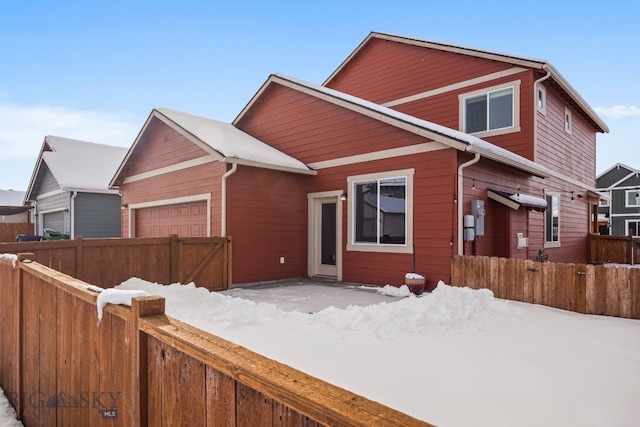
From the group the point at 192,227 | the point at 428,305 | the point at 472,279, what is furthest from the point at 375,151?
the point at 192,227

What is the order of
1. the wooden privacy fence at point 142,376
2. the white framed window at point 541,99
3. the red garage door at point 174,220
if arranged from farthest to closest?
the white framed window at point 541,99
the red garage door at point 174,220
the wooden privacy fence at point 142,376

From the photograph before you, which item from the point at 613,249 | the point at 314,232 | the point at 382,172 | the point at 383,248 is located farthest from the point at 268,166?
the point at 613,249

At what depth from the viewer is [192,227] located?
34.8 ft

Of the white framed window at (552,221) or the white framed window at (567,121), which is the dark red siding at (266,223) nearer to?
the white framed window at (552,221)

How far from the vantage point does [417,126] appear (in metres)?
8.48

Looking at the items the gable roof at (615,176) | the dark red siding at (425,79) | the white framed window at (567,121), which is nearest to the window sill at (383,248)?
the dark red siding at (425,79)

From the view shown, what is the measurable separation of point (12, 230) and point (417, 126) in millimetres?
20537

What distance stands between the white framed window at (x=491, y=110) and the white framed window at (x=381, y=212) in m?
4.67

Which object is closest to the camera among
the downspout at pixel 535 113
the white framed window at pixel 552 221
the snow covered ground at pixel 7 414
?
the snow covered ground at pixel 7 414

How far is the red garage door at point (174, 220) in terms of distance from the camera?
10.3m

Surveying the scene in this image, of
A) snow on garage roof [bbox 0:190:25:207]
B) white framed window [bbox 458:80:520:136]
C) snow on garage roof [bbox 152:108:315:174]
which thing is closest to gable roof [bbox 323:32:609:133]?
white framed window [bbox 458:80:520:136]

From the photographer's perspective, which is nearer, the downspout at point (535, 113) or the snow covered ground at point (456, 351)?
the snow covered ground at point (456, 351)

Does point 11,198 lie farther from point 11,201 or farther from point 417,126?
point 417,126

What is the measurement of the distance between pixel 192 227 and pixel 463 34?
53.0ft
